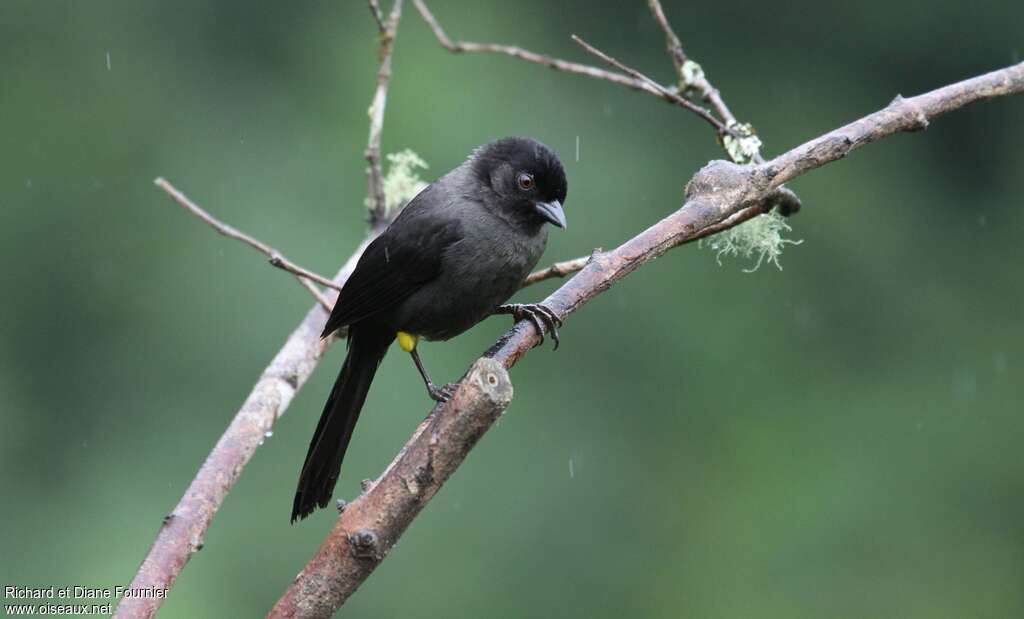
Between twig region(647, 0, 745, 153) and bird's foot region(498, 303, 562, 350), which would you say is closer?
bird's foot region(498, 303, 562, 350)

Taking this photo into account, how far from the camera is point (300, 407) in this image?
7242mm

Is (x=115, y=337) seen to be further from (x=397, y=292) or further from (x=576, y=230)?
(x=397, y=292)

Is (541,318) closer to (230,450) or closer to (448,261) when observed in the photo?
(448,261)

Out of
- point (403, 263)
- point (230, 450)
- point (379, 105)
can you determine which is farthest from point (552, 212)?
point (230, 450)

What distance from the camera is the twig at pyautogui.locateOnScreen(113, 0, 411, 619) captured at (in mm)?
3117

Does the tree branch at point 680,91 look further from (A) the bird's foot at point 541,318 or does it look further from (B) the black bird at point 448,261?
(A) the bird's foot at point 541,318

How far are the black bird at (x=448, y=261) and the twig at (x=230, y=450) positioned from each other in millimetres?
149

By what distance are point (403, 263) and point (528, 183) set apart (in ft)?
1.64

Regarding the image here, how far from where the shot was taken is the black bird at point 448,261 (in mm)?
4383

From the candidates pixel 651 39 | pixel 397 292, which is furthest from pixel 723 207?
pixel 651 39

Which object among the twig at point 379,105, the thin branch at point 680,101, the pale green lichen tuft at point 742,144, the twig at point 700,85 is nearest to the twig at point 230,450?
the twig at point 379,105

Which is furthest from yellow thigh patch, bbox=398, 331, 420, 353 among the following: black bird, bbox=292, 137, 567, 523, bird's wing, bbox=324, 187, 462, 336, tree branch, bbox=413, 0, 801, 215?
tree branch, bbox=413, 0, 801, 215

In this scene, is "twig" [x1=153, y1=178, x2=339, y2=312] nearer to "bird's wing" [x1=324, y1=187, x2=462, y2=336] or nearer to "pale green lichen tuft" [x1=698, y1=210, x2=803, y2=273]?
"bird's wing" [x1=324, y1=187, x2=462, y2=336]

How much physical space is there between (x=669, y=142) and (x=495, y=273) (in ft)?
15.7
